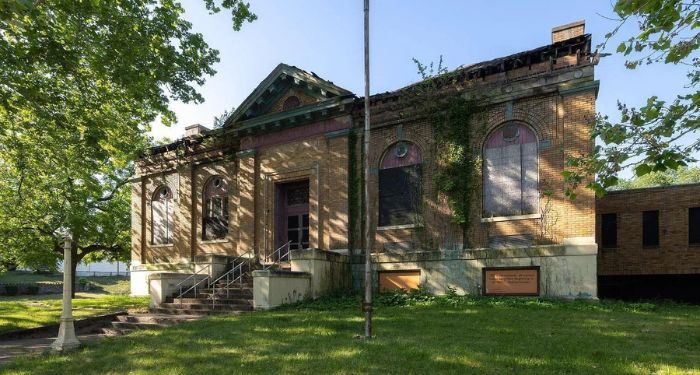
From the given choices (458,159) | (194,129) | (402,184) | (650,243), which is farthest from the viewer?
(194,129)

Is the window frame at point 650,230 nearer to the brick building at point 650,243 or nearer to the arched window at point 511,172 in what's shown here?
the brick building at point 650,243

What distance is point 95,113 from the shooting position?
14320 millimetres

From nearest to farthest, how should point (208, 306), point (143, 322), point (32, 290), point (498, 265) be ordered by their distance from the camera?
point (143, 322)
point (208, 306)
point (498, 265)
point (32, 290)

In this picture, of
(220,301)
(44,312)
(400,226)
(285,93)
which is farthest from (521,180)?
(44,312)

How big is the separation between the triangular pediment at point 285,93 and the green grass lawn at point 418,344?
8502mm

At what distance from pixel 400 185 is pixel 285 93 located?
613cm

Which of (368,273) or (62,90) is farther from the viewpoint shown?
(62,90)

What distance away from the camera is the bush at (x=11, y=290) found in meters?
34.4

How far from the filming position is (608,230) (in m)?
17.3

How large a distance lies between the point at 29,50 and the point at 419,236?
12.0 meters

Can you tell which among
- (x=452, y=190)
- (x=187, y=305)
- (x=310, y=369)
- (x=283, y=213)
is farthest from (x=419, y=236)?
(x=310, y=369)

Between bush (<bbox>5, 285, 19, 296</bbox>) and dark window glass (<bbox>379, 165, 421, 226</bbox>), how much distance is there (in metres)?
32.3

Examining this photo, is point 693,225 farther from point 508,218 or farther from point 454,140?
point 454,140

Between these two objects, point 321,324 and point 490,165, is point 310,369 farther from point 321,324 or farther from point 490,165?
point 490,165
